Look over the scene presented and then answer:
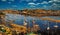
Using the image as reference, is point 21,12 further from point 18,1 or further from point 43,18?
point 43,18

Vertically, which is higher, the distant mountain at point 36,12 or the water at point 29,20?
the distant mountain at point 36,12

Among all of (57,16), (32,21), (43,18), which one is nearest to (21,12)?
(32,21)

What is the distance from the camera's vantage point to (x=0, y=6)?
1.71 metres

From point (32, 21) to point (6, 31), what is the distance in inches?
14.1

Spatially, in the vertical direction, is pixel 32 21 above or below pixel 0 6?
below

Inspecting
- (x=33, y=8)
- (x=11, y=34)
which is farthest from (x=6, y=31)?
(x=33, y=8)

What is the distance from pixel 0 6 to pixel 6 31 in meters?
0.33

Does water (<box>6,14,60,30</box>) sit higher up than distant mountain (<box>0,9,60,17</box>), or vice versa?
distant mountain (<box>0,9,60,17</box>)

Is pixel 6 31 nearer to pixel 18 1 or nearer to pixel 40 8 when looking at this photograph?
pixel 18 1

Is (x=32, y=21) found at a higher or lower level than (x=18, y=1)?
lower

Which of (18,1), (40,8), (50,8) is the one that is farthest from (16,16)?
(50,8)

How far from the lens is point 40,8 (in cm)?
172

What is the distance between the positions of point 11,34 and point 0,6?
39 cm

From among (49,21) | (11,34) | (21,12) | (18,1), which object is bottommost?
(11,34)
